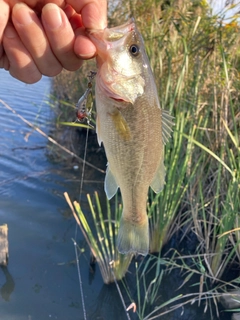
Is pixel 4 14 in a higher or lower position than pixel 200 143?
higher

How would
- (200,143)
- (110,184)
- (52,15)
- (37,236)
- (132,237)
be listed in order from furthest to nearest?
1. (37,236)
2. (200,143)
3. (132,237)
4. (110,184)
5. (52,15)

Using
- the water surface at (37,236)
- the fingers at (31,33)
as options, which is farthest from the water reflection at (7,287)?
the fingers at (31,33)

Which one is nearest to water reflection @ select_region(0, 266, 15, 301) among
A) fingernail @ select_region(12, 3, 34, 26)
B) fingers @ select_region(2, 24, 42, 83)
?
fingers @ select_region(2, 24, 42, 83)

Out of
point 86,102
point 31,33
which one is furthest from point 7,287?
point 31,33

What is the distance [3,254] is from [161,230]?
1.62 meters

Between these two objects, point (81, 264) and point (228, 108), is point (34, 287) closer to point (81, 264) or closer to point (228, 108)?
point (81, 264)

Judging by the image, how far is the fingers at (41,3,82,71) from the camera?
4.49ft

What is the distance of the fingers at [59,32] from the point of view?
4.49 feet

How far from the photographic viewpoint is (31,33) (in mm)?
1395

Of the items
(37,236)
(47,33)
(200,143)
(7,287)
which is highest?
(47,33)

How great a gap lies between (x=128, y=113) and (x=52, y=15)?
0.46 m

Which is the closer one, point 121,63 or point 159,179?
point 121,63

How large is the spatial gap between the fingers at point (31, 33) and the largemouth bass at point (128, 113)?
0.63 ft

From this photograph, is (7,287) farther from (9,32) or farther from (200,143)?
(9,32)
